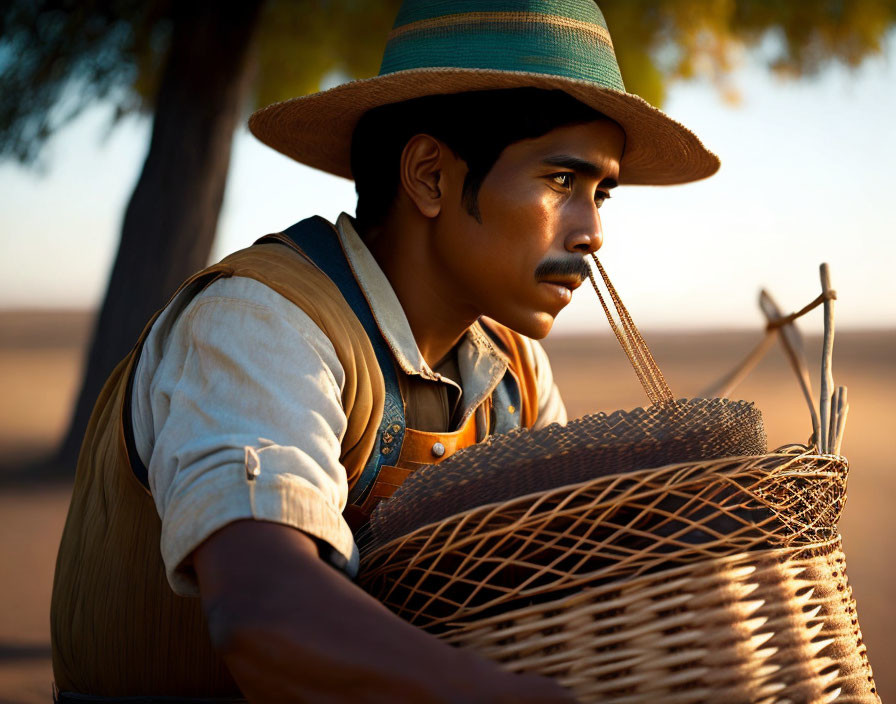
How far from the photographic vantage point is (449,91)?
154 centimetres

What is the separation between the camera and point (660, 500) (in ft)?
3.38

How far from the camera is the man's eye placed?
153 cm

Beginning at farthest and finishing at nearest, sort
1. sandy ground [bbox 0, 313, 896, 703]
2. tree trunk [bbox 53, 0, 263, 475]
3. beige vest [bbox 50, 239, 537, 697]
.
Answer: tree trunk [bbox 53, 0, 263, 475] < sandy ground [bbox 0, 313, 896, 703] < beige vest [bbox 50, 239, 537, 697]

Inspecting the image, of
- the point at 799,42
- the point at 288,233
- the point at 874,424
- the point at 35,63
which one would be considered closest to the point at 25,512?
the point at 35,63

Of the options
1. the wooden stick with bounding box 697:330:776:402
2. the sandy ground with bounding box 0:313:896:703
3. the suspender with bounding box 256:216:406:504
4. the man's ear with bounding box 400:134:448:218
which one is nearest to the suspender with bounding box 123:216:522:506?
the suspender with bounding box 256:216:406:504

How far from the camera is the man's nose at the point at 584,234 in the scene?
5.04 feet

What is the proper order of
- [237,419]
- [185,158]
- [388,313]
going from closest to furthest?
[237,419] < [388,313] < [185,158]

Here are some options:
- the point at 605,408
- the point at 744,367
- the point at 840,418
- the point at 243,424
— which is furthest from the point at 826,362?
the point at 605,408

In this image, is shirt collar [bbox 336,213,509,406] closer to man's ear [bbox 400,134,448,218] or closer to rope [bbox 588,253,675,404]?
man's ear [bbox 400,134,448,218]

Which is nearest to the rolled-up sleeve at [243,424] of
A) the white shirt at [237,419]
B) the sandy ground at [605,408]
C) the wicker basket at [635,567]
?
the white shirt at [237,419]

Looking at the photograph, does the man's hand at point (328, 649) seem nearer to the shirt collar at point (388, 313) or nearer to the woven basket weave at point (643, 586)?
the woven basket weave at point (643, 586)

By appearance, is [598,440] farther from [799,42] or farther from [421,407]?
[799,42]

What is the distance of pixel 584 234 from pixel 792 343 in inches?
21.4

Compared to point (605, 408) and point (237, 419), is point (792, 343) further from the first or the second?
point (605, 408)
